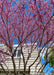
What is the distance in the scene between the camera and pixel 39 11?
12.3 ft

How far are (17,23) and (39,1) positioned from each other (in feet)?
4.80

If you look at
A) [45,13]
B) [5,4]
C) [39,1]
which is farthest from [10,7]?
[45,13]

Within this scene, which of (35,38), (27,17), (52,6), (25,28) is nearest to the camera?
(52,6)

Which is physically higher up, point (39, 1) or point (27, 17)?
point (39, 1)

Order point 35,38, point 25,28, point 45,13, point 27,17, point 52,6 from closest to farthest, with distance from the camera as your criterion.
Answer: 1. point 52,6
2. point 45,13
3. point 27,17
4. point 25,28
5. point 35,38

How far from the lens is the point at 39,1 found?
3.71m

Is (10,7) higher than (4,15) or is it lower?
higher

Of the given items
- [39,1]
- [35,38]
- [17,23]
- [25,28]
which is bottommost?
[35,38]

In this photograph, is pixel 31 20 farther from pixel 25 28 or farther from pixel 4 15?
pixel 4 15

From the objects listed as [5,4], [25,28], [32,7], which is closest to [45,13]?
[32,7]

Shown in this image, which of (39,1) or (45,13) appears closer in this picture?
(39,1)

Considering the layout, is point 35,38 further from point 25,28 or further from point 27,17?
point 27,17

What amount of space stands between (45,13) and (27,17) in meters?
0.83

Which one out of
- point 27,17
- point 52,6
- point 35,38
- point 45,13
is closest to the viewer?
point 52,6
